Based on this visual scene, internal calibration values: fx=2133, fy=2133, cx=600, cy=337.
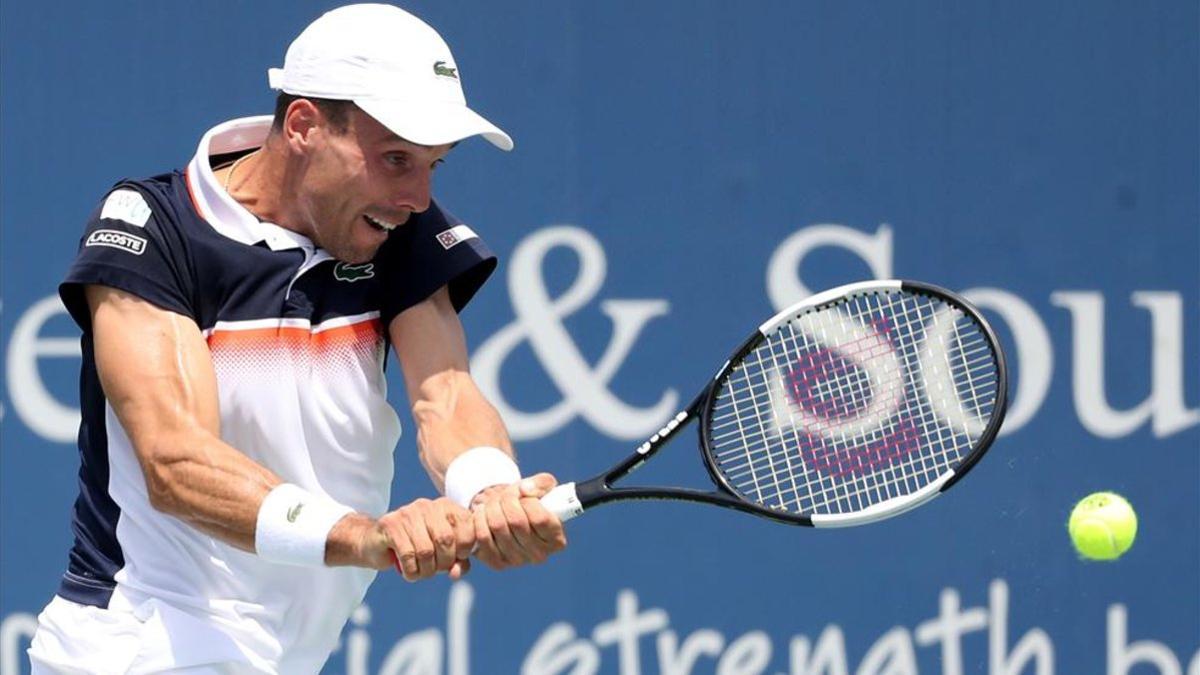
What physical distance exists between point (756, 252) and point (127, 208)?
98.5 inches

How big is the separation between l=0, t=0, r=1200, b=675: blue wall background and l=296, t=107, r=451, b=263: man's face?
6.94ft

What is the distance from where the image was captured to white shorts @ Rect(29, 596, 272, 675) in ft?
10.9

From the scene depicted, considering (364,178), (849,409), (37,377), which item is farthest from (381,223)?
(37,377)

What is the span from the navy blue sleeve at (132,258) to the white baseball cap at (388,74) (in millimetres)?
302

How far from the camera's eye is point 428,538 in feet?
9.79

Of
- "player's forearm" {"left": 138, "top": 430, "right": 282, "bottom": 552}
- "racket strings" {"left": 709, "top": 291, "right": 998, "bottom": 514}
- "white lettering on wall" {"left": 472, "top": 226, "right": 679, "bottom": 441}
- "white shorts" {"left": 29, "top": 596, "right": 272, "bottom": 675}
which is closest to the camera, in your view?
"player's forearm" {"left": 138, "top": 430, "right": 282, "bottom": 552}

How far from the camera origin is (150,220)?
3293 mm

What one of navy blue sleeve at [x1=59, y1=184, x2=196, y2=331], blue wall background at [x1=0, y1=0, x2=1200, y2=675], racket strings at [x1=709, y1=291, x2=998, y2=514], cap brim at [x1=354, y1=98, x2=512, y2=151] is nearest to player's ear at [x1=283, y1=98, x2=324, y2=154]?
cap brim at [x1=354, y1=98, x2=512, y2=151]

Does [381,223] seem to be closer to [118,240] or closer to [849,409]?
[118,240]

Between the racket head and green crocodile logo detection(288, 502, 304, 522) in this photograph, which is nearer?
green crocodile logo detection(288, 502, 304, 522)

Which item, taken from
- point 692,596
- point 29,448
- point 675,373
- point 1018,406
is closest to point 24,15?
point 29,448

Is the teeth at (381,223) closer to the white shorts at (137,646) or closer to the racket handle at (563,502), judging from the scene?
the racket handle at (563,502)

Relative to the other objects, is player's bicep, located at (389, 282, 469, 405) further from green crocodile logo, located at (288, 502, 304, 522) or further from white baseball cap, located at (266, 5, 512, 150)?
green crocodile logo, located at (288, 502, 304, 522)

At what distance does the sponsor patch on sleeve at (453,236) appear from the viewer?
3.51 meters
